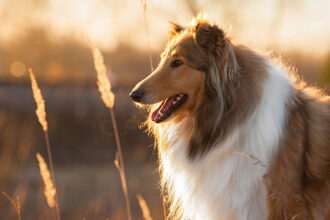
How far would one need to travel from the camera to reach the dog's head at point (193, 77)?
3.51 m

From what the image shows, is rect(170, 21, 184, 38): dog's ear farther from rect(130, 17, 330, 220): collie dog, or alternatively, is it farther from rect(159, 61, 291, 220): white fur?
rect(159, 61, 291, 220): white fur

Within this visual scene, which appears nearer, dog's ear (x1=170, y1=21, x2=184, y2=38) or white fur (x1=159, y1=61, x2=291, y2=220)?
white fur (x1=159, y1=61, x2=291, y2=220)

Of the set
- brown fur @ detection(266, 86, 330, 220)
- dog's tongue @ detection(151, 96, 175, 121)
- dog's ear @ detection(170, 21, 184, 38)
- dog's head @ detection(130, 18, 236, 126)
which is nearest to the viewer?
brown fur @ detection(266, 86, 330, 220)

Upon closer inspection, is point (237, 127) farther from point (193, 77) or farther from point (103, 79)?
point (103, 79)

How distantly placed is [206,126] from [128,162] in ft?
32.3

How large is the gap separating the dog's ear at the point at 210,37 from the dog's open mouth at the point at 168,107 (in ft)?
1.49

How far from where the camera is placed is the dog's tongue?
3617mm

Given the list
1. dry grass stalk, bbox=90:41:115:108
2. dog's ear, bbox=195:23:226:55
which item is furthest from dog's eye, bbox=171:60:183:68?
dry grass stalk, bbox=90:41:115:108

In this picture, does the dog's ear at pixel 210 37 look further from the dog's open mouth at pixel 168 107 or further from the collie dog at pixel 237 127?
the dog's open mouth at pixel 168 107

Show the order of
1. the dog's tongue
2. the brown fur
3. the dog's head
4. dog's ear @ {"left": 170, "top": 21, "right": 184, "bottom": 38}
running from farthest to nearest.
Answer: dog's ear @ {"left": 170, "top": 21, "right": 184, "bottom": 38} < the dog's tongue < the dog's head < the brown fur

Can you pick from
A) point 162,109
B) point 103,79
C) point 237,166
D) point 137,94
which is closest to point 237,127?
point 237,166

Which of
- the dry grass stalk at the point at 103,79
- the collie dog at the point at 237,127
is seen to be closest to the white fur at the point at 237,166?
the collie dog at the point at 237,127

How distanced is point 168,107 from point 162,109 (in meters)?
0.06

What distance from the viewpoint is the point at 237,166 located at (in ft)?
11.1
